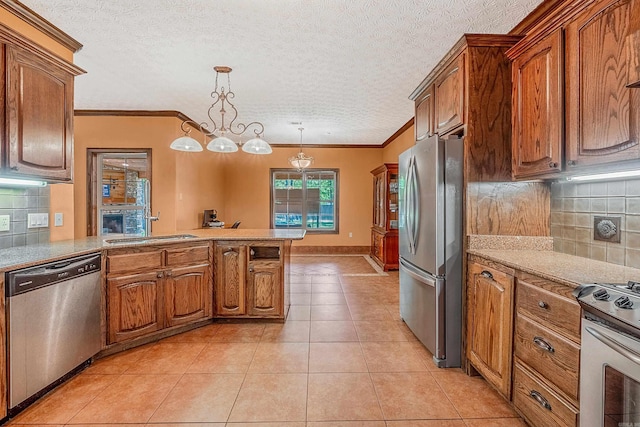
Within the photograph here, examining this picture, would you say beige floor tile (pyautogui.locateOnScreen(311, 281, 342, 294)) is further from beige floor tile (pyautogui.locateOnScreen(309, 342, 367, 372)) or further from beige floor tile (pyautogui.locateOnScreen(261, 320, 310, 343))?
beige floor tile (pyautogui.locateOnScreen(309, 342, 367, 372))

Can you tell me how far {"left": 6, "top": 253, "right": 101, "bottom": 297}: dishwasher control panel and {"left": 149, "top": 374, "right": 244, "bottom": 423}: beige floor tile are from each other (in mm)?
1029

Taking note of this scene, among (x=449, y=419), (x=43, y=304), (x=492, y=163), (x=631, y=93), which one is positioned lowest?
(x=449, y=419)

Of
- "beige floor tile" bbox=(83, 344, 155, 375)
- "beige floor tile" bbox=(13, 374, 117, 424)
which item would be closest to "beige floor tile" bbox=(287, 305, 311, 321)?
"beige floor tile" bbox=(83, 344, 155, 375)

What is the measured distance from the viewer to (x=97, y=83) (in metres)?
3.75

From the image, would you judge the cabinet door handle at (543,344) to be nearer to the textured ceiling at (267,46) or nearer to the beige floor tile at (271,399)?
the beige floor tile at (271,399)

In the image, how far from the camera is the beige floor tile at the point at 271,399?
73.4 inches

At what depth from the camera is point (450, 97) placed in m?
2.58

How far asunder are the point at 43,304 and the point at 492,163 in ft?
10.1

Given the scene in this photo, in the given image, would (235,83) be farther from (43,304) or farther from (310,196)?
(310,196)

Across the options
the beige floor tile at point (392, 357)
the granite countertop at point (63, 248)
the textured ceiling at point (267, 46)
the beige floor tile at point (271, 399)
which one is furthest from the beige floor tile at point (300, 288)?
the textured ceiling at point (267, 46)

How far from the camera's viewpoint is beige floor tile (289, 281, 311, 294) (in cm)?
448

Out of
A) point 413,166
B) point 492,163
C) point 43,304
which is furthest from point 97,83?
point 492,163

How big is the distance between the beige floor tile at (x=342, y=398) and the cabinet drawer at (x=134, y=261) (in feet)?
5.28

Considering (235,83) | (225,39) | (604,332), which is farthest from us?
(235,83)
